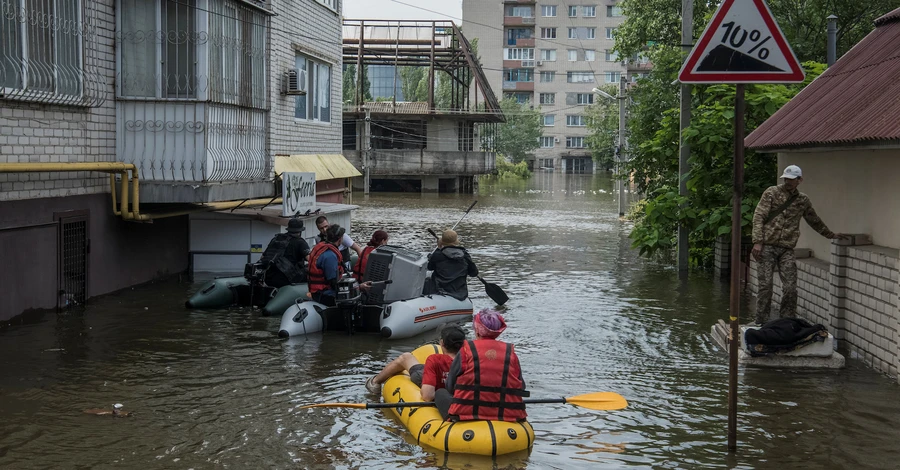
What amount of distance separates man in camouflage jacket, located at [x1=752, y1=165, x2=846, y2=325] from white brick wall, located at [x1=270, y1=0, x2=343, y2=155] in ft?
38.2

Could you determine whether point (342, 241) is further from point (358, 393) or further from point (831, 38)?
point (831, 38)

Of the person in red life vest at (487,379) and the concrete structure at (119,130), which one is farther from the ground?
the concrete structure at (119,130)

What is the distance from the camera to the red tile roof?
11.3 m

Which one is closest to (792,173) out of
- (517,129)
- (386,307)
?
(386,307)

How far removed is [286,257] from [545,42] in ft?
299

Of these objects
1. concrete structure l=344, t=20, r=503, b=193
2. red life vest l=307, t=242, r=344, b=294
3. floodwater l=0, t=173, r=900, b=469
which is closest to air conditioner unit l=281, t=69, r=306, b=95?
floodwater l=0, t=173, r=900, b=469

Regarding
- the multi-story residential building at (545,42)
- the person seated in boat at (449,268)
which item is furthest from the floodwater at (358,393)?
the multi-story residential building at (545,42)

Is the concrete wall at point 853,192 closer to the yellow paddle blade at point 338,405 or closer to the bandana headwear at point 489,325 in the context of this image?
the bandana headwear at point 489,325

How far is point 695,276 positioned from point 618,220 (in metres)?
17.5

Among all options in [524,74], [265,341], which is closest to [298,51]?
[265,341]

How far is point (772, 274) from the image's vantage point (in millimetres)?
12750

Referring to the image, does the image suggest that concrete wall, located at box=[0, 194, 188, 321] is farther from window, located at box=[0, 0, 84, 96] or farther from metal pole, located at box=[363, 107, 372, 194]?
metal pole, located at box=[363, 107, 372, 194]

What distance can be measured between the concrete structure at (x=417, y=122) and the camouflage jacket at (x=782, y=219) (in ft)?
161

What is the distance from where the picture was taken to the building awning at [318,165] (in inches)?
867
